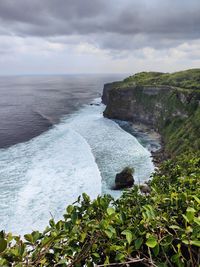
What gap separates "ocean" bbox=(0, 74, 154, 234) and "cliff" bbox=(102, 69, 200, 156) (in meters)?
8.12

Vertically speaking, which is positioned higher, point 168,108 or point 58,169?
point 168,108

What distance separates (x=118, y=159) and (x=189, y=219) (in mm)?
53486

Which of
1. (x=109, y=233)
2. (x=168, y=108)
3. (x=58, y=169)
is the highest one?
(x=109, y=233)

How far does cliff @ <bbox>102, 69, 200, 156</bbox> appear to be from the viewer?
214 ft

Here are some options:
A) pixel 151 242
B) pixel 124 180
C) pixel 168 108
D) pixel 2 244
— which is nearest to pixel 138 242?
pixel 151 242

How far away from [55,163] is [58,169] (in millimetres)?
3368

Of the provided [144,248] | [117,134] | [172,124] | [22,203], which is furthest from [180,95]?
[144,248]

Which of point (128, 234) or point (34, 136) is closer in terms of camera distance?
point (128, 234)

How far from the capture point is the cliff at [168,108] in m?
65.2

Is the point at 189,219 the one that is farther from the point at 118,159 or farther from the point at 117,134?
the point at 117,134

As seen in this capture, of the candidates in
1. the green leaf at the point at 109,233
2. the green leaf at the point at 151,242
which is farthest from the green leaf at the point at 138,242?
the green leaf at the point at 109,233

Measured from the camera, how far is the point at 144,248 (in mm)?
6000

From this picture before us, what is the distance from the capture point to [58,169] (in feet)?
170

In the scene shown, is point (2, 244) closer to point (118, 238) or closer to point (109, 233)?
point (109, 233)
